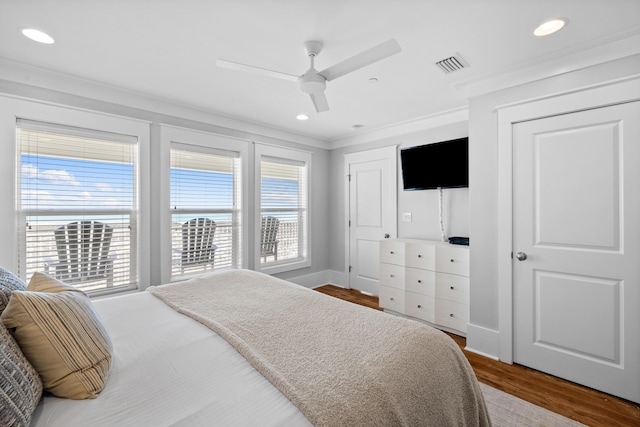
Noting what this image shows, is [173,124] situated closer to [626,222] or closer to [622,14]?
[622,14]

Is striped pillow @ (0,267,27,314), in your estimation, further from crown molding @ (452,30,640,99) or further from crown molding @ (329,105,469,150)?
crown molding @ (329,105,469,150)

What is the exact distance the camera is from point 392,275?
3572mm

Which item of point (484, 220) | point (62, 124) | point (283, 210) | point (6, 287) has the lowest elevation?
point (6, 287)

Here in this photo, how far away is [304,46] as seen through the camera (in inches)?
80.0

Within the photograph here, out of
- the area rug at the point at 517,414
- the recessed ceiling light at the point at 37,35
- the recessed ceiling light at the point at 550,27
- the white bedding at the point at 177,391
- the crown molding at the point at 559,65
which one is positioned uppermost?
the recessed ceiling light at the point at 37,35

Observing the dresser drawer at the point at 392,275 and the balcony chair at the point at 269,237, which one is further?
the balcony chair at the point at 269,237

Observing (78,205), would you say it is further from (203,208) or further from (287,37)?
(287,37)

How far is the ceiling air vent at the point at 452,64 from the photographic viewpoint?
2.22 meters

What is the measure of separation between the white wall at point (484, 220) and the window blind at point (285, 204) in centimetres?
261

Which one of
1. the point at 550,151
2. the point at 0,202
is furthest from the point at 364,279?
the point at 0,202

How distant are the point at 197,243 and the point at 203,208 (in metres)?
0.43

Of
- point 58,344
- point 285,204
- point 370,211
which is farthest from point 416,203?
point 58,344

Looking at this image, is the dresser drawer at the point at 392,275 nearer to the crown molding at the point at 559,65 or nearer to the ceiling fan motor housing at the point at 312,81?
the crown molding at the point at 559,65

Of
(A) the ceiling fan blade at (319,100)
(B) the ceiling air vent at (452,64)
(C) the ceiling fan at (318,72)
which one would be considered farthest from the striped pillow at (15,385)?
(B) the ceiling air vent at (452,64)
